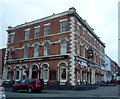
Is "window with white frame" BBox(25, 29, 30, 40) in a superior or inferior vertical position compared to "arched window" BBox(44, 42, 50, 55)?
superior

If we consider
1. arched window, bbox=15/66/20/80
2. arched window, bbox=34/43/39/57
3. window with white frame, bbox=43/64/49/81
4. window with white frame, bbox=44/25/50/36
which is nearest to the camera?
window with white frame, bbox=43/64/49/81

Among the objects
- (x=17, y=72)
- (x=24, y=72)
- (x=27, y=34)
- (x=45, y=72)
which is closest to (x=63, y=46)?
(x=45, y=72)

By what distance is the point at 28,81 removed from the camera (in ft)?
67.0

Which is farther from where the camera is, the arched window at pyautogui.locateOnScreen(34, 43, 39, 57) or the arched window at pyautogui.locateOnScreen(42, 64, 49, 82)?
the arched window at pyautogui.locateOnScreen(34, 43, 39, 57)

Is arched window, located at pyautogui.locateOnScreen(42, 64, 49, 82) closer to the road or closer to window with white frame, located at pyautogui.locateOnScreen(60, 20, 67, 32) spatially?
window with white frame, located at pyautogui.locateOnScreen(60, 20, 67, 32)

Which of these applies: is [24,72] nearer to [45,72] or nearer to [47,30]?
[45,72]

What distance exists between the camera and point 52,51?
87.5 ft

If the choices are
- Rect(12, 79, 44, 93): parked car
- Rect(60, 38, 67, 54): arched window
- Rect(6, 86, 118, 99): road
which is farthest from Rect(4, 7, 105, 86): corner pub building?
Rect(12, 79, 44, 93): parked car

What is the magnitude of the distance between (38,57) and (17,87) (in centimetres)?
776

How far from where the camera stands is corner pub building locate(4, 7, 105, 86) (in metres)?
24.8

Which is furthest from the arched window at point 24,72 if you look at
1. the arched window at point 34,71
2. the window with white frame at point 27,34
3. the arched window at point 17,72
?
the window with white frame at point 27,34

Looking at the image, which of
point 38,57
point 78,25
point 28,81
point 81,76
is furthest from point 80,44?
point 28,81

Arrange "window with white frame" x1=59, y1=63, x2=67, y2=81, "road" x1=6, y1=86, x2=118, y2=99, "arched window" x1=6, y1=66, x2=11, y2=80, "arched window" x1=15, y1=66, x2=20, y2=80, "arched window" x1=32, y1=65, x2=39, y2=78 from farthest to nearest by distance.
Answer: "arched window" x1=6, y1=66, x2=11, y2=80, "arched window" x1=15, y1=66, x2=20, y2=80, "arched window" x1=32, y1=65, x2=39, y2=78, "window with white frame" x1=59, y1=63, x2=67, y2=81, "road" x1=6, y1=86, x2=118, y2=99

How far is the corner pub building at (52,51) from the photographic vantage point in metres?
24.8
